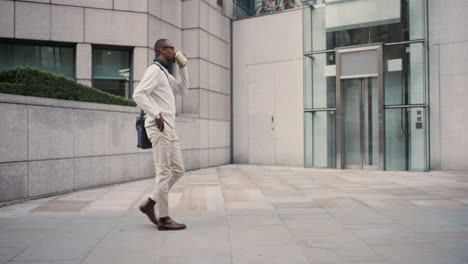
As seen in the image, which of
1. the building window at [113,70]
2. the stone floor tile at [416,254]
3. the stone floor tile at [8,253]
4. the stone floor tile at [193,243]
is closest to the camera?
the stone floor tile at [416,254]

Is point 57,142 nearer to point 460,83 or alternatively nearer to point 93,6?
point 93,6

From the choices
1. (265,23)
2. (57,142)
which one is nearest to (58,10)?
(57,142)

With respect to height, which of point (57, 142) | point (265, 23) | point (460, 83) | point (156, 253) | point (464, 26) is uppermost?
point (265, 23)

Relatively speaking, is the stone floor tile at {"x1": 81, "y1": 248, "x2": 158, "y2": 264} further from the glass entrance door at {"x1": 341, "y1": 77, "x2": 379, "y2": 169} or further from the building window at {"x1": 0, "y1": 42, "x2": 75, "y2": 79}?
the glass entrance door at {"x1": 341, "y1": 77, "x2": 379, "y2": 169}

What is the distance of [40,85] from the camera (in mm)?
7516

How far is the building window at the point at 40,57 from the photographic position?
422 inches

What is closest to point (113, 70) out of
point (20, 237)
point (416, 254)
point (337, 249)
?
point (20, 237)

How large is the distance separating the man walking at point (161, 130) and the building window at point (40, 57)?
24.3 ft

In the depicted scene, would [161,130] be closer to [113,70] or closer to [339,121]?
[113,70]

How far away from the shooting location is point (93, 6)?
11141mm

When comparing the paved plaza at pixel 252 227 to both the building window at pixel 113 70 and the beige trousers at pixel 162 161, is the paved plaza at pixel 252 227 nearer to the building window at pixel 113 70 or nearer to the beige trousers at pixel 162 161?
the beige trousers at pixel 162 161

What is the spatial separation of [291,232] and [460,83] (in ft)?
30.9

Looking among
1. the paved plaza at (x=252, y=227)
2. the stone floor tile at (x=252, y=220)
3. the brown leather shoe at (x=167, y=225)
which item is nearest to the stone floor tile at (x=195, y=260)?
the paved plaza at (x=252, y=227)

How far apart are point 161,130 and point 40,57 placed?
316 inches
